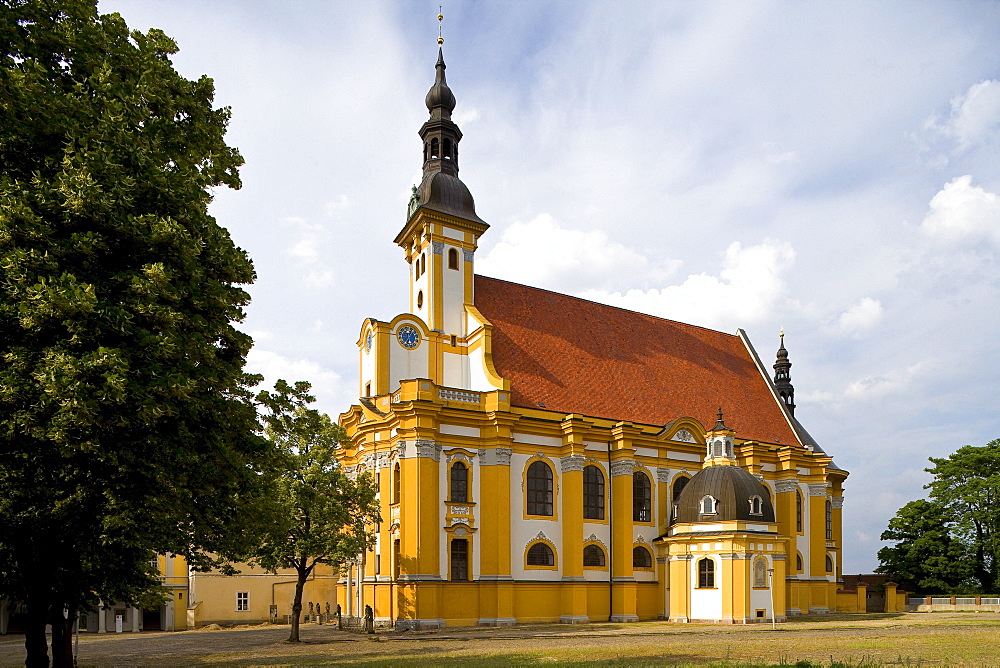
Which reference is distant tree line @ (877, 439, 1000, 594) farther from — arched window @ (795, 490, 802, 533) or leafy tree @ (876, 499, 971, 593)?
arched window @ (795, 490, 802, 533)

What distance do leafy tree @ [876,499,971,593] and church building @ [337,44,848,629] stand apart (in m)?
10.8

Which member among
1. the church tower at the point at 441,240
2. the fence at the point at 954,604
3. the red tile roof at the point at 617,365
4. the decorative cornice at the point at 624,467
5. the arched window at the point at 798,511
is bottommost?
the fence at the point at 954,604

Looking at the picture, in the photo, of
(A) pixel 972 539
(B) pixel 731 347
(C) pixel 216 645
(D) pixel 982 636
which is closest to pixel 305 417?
(C) pixel 216 645

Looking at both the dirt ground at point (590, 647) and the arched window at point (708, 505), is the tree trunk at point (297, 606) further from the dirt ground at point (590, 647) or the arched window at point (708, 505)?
the arched window at point (708, 505)

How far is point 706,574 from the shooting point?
120 feet

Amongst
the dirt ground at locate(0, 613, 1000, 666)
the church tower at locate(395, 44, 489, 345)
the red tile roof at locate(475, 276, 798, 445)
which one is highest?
the church tower at locate(395, 44, 489, 345)

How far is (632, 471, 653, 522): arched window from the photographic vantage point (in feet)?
130

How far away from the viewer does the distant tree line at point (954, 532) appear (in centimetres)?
5059

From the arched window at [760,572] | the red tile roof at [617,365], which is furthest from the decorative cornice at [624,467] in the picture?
the arched window at [760,572]

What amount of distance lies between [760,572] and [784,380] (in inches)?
789

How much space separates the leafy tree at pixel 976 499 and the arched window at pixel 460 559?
35115 mm

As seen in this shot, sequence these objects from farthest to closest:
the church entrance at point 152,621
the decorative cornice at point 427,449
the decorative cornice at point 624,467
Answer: the church entrance at point 152,621 < the decorative cornice at point 624,467 < the decorative cornice at point 427,449

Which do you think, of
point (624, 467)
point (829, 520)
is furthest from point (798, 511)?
point (624, 467)

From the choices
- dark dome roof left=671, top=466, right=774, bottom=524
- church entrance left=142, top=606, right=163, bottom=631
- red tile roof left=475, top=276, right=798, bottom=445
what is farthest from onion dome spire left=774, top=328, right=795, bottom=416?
church entrance left=142, top=606, right=163, bottom=631
